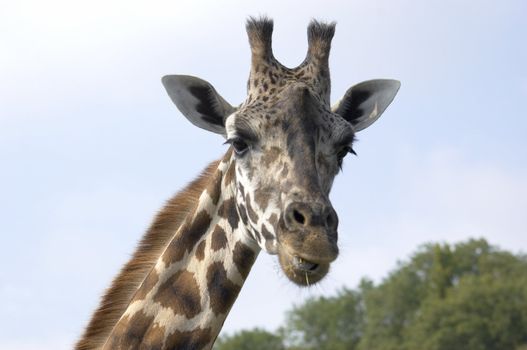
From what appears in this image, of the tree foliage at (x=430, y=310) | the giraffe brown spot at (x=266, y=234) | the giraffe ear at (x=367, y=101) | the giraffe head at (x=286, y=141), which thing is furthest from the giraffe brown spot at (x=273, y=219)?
the tree foliage at (x=430, y=310)

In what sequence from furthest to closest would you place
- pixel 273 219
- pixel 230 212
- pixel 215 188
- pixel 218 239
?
pixel 215 188
pixel 230 212
pixel 218 239
pixel 273 219

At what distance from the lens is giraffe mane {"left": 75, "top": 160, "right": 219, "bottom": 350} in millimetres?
12586

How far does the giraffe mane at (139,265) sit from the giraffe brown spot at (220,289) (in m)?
0.92

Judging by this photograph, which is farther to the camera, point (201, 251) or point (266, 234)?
point (201, 251)

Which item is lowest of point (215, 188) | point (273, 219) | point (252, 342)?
point (273, 219)

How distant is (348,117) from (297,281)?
2928 mm

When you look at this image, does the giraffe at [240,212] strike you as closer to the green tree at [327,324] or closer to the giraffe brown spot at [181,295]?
the giraffe brown spot at [181,295]

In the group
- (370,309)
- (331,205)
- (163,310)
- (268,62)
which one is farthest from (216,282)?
(370,309)

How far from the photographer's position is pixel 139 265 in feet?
42.1

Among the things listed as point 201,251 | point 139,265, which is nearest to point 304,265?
point 201,251

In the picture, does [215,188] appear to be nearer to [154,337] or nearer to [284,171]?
[284,171]

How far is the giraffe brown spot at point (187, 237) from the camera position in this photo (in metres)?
12.4

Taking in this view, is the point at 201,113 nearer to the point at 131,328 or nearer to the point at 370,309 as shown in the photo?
the point at 131,328

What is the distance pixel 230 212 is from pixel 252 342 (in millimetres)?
105519
